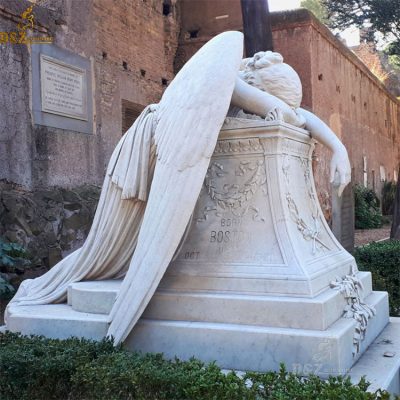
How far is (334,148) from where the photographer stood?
391 centimetres

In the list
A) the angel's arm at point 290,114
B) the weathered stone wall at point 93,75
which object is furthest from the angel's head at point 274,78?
the weathered stone wall at point 93,75

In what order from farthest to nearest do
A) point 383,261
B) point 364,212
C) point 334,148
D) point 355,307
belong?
1. point 364,212
2. point 383,261
3. point 334,148
4. point 355,307

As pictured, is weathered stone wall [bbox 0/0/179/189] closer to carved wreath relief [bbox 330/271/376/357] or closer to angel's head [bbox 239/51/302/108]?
Result: angel's head [bbox 239/51/302/108]

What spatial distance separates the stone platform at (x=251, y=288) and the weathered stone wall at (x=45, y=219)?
14.3 ft

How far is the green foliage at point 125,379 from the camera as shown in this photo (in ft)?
7.73

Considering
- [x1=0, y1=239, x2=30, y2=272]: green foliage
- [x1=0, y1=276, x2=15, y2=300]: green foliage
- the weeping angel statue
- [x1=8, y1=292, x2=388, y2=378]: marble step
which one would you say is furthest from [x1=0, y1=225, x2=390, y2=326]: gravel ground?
[x1=8, y1=292, x2=388, y2=378]: marble step

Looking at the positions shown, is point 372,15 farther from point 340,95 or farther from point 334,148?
point 334,148

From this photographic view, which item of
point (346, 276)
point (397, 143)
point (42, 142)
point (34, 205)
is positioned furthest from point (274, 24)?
point (397, 143)

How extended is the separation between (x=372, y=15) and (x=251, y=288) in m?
10.9

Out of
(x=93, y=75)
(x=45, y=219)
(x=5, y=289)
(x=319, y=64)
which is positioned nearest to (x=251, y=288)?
(x=5, y=289)

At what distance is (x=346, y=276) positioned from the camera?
376 centimetres

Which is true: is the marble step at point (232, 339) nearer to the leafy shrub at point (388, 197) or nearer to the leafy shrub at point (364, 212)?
the leafy shrub at point (364, 212)

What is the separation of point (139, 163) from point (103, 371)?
4.65ft

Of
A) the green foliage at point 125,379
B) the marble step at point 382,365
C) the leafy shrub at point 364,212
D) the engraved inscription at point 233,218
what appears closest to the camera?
the green foliage at point 125,379
